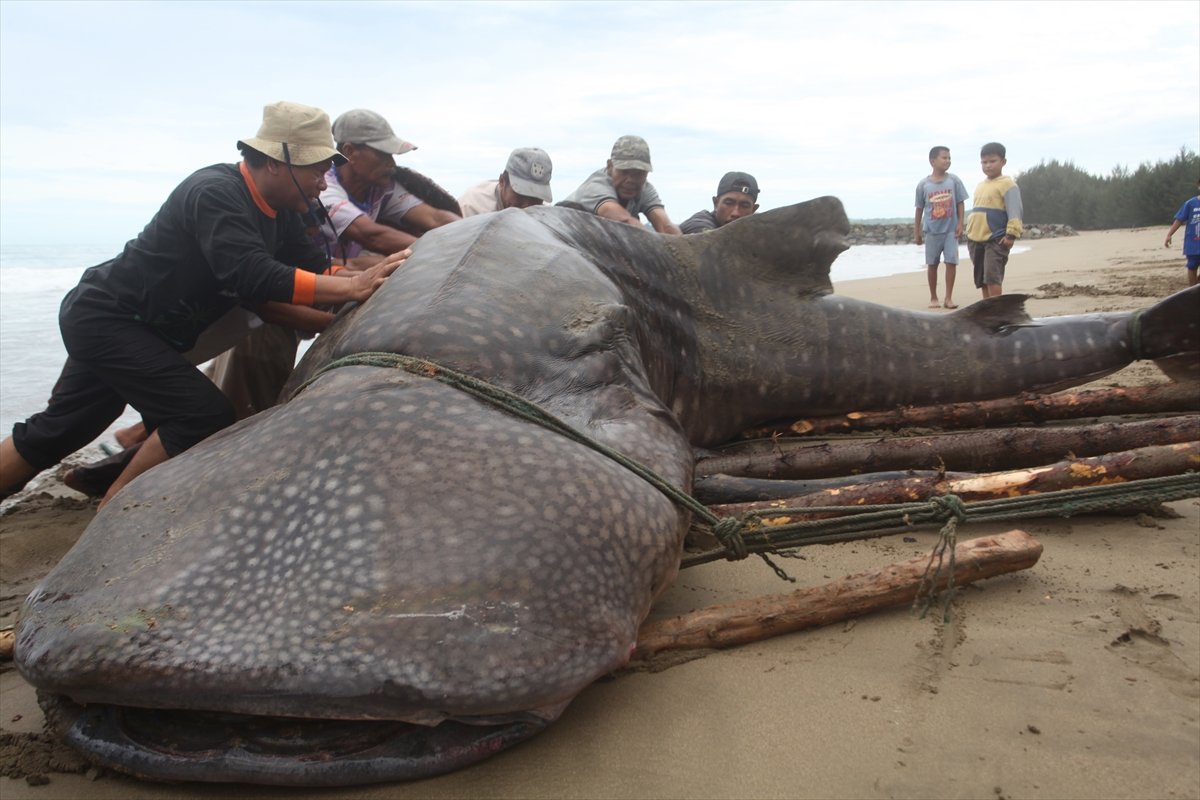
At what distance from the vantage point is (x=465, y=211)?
21.8 feet

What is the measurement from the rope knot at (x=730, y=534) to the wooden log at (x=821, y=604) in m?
0.15

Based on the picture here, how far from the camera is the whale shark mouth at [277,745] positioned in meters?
1.97

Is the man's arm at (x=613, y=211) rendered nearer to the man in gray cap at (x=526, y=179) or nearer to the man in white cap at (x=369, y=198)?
the man in gray cap at (x=526, y=179)

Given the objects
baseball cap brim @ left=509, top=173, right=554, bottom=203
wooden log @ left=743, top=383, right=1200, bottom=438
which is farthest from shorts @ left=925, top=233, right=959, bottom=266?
wooden log @ left=743, top=383, right=1200, bottom=438

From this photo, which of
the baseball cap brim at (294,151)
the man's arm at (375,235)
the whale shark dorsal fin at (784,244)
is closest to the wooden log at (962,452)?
the whale shark dorsal fin at (784,244)

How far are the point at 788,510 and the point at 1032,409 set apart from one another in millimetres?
2213

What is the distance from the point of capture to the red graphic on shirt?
11250 millimetres

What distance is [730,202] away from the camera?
7066mm

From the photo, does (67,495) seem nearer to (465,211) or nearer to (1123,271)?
(465,211)

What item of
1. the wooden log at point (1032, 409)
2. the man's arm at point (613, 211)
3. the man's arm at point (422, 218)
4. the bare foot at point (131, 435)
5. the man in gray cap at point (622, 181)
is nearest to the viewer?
the wooden log at point (1032, 409)

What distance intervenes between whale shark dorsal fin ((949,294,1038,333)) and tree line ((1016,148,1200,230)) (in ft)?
98.6

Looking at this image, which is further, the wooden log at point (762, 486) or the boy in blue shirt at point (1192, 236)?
the boy in blue shirt at point (1192, 236)

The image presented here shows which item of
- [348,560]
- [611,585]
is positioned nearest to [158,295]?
[348,560]

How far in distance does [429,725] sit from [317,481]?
25.2 inches
